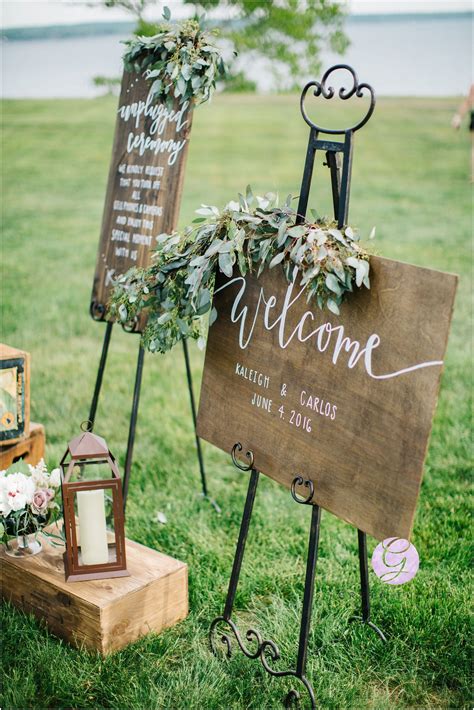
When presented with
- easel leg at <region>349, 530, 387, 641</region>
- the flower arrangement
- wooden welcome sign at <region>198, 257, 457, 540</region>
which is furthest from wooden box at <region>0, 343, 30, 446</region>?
easel leg at <region>349, 530, 387, 641</region>

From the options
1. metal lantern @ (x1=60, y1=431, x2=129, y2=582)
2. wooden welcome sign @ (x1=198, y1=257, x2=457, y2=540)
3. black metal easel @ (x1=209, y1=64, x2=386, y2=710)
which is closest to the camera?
wooden welcome sign @ (x1=198, y1=257, x2=457, y2=540)

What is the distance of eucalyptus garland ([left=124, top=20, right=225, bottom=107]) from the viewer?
2.62m

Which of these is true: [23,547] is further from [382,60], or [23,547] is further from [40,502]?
[382,60]

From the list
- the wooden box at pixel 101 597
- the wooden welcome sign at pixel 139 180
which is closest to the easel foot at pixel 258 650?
the wooden box at pixel 101 597

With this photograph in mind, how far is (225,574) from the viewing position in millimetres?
2777

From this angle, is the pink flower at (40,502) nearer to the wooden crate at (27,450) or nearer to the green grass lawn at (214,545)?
the green grass lawn at (214,545)

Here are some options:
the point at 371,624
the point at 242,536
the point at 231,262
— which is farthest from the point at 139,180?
the point at 371,624

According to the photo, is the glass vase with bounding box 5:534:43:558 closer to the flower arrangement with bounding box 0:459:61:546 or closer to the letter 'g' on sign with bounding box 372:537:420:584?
the flower arrangement with bounding box 0:459:61:546

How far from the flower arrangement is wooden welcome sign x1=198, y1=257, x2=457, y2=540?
63cm

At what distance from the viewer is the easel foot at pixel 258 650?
2.08 meters

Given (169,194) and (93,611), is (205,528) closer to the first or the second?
(93,611)

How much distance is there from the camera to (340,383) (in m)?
1.92

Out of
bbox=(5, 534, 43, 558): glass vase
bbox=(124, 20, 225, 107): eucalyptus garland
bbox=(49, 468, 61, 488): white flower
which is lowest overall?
bbox=(5, 534, 43, 558): glass vase

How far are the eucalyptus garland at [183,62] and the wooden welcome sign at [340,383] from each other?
874 mm
